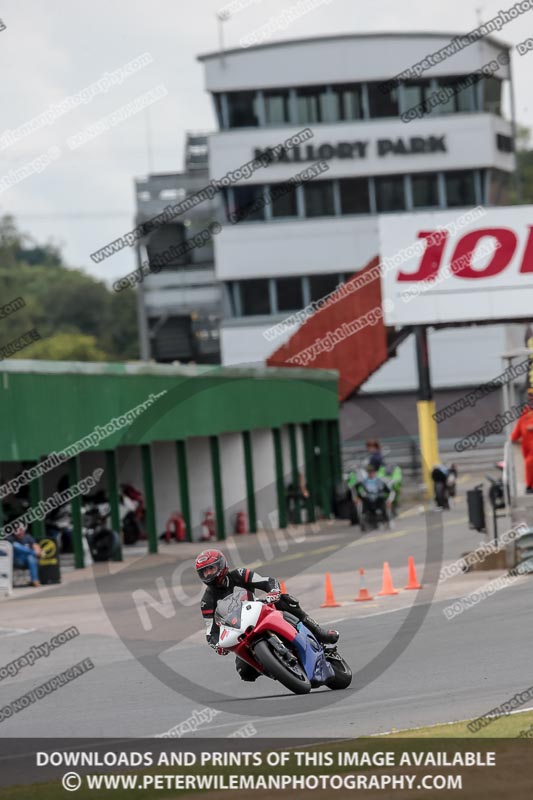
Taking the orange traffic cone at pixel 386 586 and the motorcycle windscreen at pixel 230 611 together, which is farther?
the orange traffic cone at pixel 386 586

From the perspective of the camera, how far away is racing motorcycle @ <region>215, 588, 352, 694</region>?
43.5 ft

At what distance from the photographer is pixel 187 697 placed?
14.3m

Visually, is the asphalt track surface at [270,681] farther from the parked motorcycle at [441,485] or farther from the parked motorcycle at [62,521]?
the parked motorcycle at [441,485]

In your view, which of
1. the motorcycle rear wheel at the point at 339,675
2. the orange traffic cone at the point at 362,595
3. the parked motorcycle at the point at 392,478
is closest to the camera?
the motorcycle rear wheel at the point at 339,675

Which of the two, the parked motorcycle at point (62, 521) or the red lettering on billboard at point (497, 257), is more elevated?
the red lettering on billboard at point (497, 257)

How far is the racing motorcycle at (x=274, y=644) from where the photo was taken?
43.5 ft

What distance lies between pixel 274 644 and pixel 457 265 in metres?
34.1

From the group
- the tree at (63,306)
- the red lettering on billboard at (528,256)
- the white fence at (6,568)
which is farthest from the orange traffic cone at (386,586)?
the tree at (63,306)

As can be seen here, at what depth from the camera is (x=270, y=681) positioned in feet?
49.1

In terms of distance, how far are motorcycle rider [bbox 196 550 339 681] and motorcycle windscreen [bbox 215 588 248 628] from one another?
0.31 ft

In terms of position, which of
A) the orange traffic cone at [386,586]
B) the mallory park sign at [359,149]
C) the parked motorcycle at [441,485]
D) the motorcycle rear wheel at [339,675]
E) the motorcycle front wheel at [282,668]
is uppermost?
the mallory park sign at [359,149]

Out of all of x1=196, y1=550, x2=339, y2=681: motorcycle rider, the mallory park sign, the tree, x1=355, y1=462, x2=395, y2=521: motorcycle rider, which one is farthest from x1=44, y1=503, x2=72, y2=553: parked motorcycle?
the tree

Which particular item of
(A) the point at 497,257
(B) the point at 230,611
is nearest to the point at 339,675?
(B) the point at 230,611

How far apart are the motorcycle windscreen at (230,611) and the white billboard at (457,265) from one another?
33414mm
